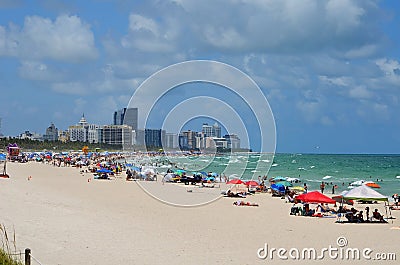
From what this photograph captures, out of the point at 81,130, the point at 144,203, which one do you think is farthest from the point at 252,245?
the point at 81,130

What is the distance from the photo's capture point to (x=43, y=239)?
12.8 meters

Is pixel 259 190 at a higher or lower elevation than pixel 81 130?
lower

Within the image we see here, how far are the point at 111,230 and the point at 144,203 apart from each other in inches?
336

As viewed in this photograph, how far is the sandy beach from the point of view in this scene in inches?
454

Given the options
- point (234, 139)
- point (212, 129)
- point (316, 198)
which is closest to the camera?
point (316, 198)

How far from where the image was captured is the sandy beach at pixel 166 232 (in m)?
11.5

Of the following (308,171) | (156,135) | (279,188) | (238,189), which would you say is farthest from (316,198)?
(308,171)

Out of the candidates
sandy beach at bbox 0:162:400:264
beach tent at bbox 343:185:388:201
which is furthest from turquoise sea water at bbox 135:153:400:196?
sandy beach at bbox 0:162:400:264

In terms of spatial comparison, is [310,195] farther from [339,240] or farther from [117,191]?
[117,191]

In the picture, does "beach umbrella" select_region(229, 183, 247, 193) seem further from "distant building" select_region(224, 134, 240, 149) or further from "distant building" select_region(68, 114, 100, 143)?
"distant building" select_region(68, 114, 100, 143)

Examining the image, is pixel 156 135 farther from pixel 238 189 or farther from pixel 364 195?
pixel 364 195

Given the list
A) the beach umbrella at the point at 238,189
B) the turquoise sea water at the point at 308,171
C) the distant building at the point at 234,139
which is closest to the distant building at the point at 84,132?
the turquoise sea water at the point at 308,171

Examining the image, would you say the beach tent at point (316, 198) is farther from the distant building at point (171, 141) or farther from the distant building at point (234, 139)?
the distant building at point (171, 141)

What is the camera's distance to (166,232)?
15070 millimetres
